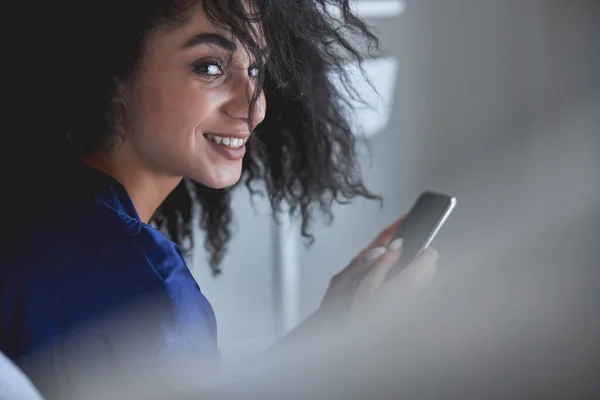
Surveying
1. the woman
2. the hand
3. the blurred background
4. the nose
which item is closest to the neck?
the woman

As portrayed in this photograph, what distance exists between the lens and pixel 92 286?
2.31ft

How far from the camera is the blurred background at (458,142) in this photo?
215 centimetres

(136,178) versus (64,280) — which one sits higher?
(136,178)

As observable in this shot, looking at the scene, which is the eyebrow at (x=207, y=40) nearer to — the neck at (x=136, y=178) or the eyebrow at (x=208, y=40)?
the eyebrow at (x=208, y=40)

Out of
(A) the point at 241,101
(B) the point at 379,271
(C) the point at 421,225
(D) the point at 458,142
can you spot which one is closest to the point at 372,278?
(B) the point at 379,271

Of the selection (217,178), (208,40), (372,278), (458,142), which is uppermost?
(458,142)

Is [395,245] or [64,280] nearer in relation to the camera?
[64,280]

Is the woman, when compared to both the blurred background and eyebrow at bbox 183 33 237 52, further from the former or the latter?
the blurred background

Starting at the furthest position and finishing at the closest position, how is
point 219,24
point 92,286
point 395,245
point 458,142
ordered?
point 458,142 < point 395,245 < point 219,24 < point 92,286

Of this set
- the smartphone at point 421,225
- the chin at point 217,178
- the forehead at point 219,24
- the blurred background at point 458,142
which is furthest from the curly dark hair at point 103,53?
the blurred background at point 458,142

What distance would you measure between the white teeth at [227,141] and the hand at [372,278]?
20 cm

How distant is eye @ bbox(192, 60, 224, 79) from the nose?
0.02 meters

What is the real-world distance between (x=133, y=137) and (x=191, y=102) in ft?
0.28

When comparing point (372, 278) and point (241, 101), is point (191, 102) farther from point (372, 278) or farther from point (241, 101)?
point (372, 278)
